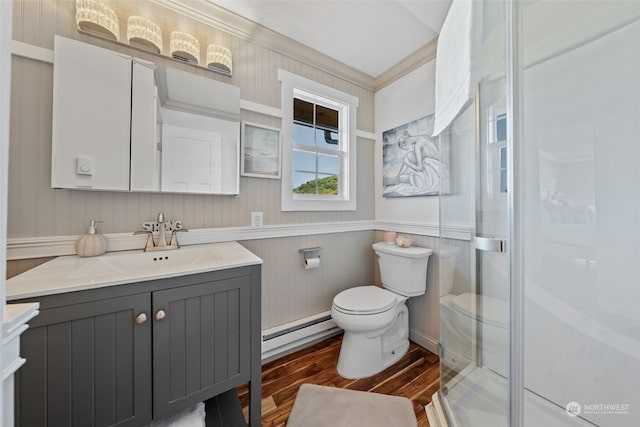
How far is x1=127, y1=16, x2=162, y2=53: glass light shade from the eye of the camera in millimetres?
1307

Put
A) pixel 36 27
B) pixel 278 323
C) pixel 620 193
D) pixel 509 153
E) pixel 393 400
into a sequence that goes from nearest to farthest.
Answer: pixel 509 153 → pixel 620 193 → pixel 36 27 → pixel 393 400 → pixel 278 323

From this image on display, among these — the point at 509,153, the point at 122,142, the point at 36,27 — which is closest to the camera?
the point at 509,153

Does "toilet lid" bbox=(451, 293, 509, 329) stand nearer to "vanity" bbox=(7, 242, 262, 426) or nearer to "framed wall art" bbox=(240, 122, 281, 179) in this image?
"vanity" bbox=(7, 242, 262, 426)

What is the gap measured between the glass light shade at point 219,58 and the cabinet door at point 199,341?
1354mm

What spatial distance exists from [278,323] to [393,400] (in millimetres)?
877

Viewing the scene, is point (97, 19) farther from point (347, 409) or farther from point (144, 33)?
point (347, 409)

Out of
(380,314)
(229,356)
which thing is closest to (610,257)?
(380,314)

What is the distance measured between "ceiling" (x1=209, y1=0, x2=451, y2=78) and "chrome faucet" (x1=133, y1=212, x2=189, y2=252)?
1391mm

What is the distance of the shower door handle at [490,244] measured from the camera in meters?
0.96

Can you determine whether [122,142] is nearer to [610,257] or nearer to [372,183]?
[372,183]

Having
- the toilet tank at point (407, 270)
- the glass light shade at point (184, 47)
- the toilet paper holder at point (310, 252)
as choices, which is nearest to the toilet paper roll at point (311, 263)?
the toilet paper holder at point (310, 252)

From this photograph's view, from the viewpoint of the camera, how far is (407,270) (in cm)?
177

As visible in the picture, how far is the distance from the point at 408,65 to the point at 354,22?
2.00 ft

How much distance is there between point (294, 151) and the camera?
6.46 feet
